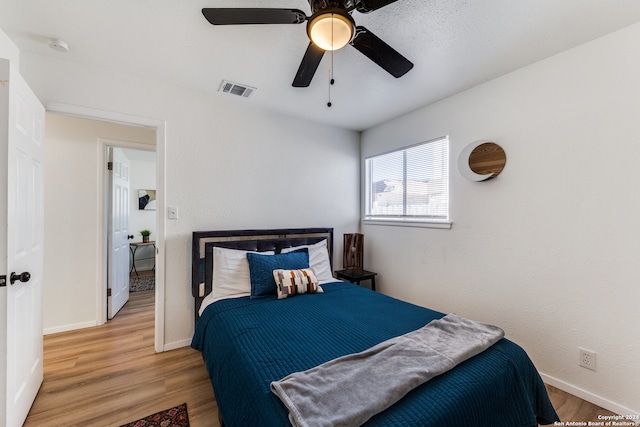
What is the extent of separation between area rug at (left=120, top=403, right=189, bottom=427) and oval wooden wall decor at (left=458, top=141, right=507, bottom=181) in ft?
9.07

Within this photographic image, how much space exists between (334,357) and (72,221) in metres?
3.12

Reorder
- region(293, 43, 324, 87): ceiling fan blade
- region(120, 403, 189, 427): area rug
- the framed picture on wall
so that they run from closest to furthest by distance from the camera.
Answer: region(293, 43, 324, 87): ceiling fan blade, region(120, 403, 189, 427): area rug, the framed picture on wall

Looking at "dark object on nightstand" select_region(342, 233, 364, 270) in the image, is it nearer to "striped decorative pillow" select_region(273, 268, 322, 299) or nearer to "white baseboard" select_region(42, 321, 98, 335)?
"striped decorative pillow" select_region(273, 268, 322, 299)

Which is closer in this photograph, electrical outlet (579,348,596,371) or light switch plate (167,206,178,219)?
electrical outlet (579,348,596,371)

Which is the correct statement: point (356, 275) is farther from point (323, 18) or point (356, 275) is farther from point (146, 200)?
point (146, 200)

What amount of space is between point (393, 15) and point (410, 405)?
6.46 ft

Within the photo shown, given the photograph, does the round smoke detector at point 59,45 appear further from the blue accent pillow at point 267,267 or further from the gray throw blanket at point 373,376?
the gray throw blanket at point 373,376

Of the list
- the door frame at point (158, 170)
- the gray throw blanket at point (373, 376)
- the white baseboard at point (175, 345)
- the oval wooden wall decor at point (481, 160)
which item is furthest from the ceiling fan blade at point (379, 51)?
the white baseboard at point (175, 345)

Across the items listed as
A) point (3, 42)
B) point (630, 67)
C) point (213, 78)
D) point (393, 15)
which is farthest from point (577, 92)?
point (3, 42)

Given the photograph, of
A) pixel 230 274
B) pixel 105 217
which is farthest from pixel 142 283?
pixel 230 274

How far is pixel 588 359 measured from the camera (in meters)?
1.80

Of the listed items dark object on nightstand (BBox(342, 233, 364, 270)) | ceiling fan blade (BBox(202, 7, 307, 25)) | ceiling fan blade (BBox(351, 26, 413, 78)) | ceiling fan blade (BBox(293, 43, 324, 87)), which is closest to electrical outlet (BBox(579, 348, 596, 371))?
dark object on nightstand (BBox(342, 233, 364, 270))

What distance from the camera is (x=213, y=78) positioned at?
231 centimetres

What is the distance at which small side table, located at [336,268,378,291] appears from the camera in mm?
3092
